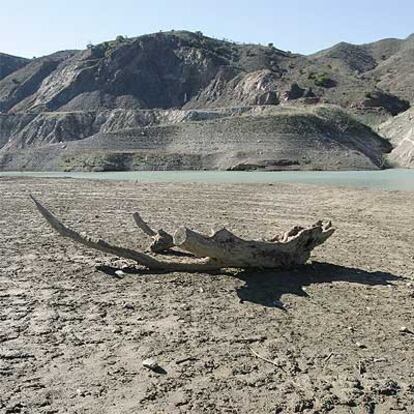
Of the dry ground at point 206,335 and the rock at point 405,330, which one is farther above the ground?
the rock at point 405,330

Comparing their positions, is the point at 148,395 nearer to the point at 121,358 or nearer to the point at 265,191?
the point at 121,358

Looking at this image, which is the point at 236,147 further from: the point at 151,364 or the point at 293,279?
the point at 151,364

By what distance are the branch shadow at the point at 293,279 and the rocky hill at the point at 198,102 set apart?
164 feet

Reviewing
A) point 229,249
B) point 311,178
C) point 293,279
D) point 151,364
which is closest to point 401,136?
point 311,178

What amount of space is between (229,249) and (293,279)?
3.63 ft

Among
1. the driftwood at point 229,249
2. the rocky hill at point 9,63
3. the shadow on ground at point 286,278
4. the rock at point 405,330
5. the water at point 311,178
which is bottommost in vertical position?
the rock at point 405,330

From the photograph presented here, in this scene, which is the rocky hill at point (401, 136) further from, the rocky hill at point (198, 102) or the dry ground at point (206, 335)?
the dry ground at point (206, 335)

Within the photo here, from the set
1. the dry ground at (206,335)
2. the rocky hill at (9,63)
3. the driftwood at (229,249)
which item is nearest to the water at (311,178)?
the driftwood at (229,249)

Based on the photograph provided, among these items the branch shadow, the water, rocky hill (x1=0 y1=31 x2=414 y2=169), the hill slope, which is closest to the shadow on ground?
the branch shadow

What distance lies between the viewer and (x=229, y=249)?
9.13 m

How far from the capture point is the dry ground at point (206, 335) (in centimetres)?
520

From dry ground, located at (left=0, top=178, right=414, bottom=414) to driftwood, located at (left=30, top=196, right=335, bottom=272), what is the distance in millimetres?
296

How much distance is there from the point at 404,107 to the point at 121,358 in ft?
318

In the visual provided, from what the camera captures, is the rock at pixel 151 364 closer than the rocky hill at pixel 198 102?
Yes
